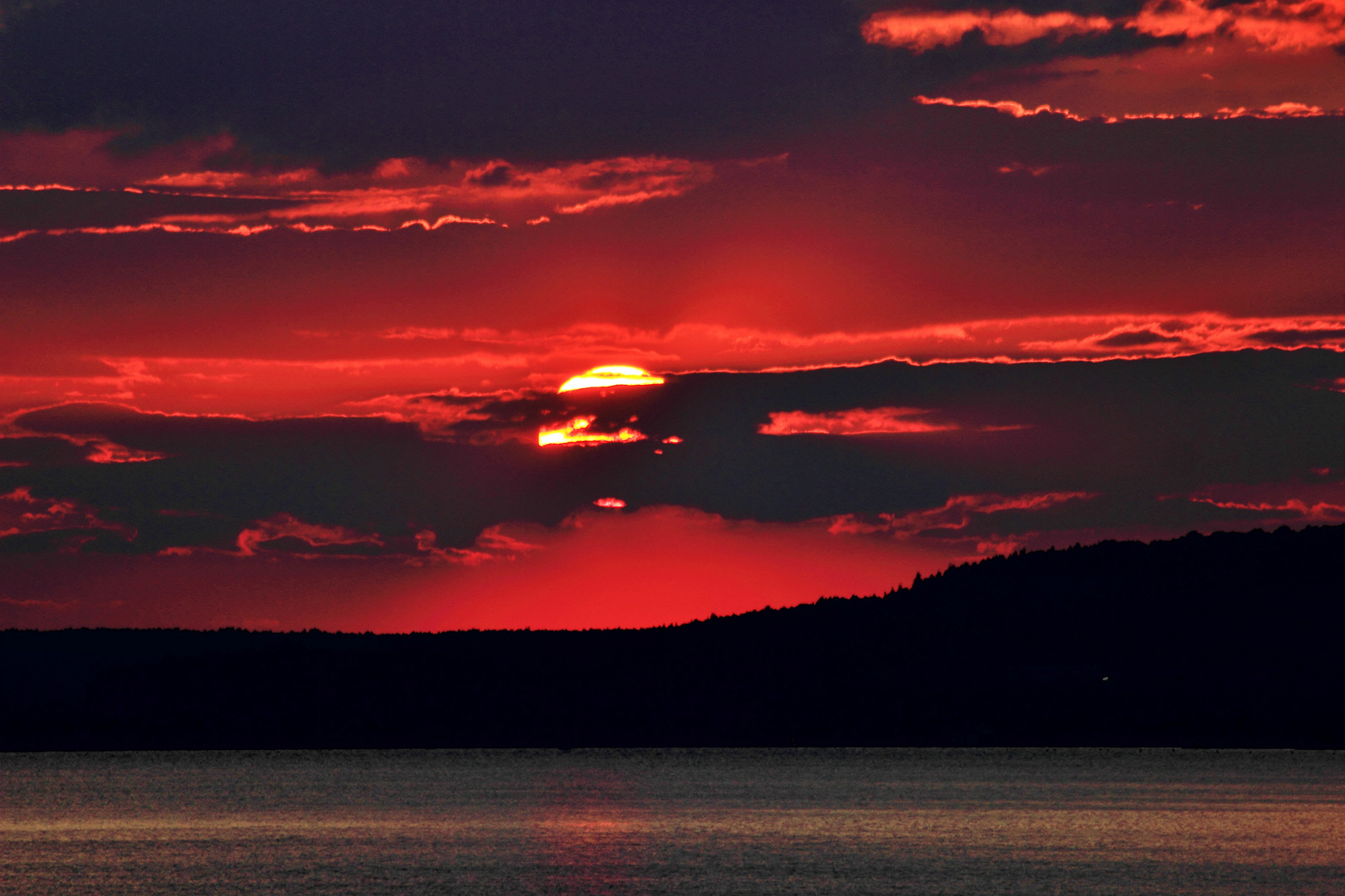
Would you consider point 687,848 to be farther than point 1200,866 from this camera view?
Yes

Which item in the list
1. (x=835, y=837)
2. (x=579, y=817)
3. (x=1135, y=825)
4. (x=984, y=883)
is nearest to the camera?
(x=984, y=883)

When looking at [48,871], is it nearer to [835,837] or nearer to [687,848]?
[687,848]

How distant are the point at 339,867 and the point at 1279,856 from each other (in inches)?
2538

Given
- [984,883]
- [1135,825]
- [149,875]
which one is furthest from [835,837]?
[149,875]

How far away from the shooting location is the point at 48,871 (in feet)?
330

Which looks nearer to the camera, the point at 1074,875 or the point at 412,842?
the point at 1074,875

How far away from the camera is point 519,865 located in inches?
4104

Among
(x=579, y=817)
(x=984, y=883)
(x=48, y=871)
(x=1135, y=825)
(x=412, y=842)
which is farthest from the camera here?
(x=579, y=817)

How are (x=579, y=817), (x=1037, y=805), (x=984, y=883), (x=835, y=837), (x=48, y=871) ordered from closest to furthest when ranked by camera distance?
(x=984, y=883), (x=48, y=871), (x=835, y=837), (x=579, y=817), (x=1037, y=805)

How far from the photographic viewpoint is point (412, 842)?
12738 centimetres

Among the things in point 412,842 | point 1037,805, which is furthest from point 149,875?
point 1037,805

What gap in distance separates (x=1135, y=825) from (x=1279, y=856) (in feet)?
131

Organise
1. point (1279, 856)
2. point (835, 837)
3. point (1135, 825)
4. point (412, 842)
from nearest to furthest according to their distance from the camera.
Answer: point (1279, 856), point (412, 842), point (835, 837), point (1135, 825)

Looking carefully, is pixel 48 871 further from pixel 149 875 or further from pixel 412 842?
pixel 412 842
